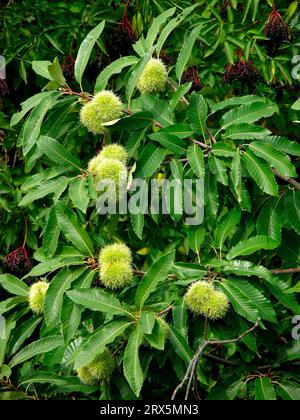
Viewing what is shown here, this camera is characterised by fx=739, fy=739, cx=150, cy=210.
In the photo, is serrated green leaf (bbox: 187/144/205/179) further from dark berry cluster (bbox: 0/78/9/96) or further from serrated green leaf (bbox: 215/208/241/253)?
dark berry cluster (bbox: 0/78/9/96)

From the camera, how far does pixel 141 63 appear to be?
6.50 feet

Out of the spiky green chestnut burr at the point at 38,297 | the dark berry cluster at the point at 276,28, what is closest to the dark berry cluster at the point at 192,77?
the dark berry cluster at the point at 276,28

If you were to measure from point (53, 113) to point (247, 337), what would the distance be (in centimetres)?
83

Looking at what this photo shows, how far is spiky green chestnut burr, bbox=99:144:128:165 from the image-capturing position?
76.4 inches

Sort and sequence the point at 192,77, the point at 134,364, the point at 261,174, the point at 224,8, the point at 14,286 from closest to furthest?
the point at 134,364 → the point at 261,174 → the point at 14,286 → the point at 192,77 → the point at 224,8

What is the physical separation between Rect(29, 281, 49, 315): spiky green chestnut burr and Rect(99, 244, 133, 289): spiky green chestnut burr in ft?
0.83

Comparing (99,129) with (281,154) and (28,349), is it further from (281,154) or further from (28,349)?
(28,349)

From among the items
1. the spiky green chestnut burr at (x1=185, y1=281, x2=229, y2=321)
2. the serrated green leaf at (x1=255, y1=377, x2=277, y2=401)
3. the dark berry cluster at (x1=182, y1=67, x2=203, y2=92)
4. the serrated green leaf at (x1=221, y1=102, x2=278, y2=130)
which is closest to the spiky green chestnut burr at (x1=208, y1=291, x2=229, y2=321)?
the spiky green chestnut burr at (x1=185, y1=281, x2=229, y2=321)

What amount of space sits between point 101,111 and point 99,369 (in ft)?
2.21

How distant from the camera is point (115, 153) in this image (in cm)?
195

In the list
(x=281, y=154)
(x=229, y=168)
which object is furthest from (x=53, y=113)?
(x=281, y=154)

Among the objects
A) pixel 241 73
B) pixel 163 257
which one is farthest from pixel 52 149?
pixel 241 73

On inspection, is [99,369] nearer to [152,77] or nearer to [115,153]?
[115,153]

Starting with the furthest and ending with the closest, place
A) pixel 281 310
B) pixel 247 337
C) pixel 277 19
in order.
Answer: pixel 277 19 → pixel 281 310 → pixel 247 337
